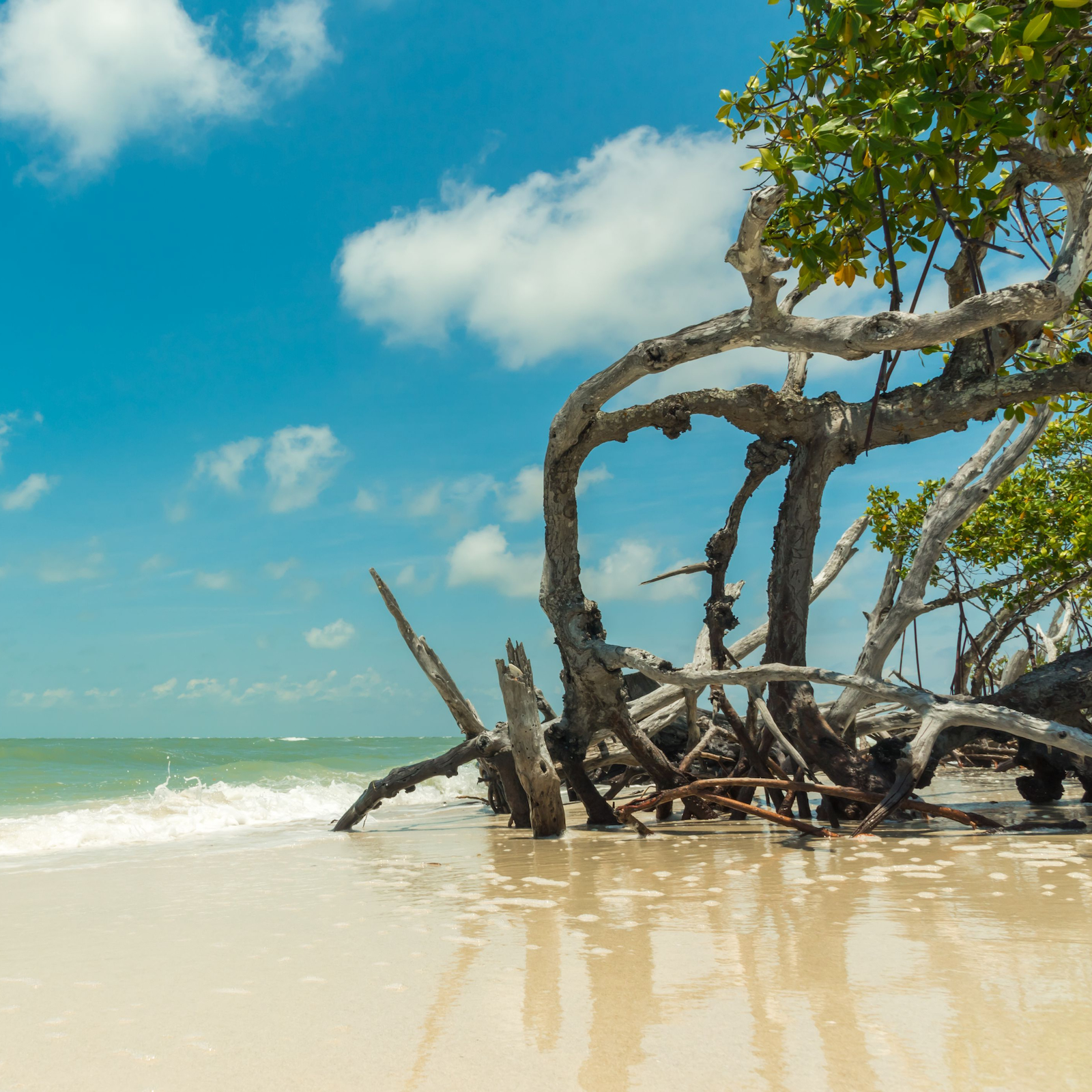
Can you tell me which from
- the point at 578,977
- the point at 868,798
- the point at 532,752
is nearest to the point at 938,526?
the point at 868,798

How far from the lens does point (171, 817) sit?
35.3 feet

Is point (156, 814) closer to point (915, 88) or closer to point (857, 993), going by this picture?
point (857, 993)

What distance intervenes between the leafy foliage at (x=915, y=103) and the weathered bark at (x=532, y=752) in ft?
12.6

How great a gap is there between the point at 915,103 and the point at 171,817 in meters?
10.9

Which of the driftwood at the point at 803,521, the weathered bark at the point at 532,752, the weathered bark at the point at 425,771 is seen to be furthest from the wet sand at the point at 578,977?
the weathered bark at the point at 425,771

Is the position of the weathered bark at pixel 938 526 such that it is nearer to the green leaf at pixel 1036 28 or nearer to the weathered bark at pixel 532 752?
the weathered bark at pixel 532 752

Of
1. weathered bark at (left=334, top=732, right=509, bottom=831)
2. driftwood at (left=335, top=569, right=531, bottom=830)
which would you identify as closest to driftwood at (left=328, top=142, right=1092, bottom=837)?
weathered bark at (left=334, top=732, right=509, bottom=831)

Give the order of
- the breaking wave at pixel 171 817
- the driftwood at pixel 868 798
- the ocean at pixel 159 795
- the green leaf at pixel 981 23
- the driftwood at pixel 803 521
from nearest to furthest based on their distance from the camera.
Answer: the green leaf at pixel 981 23
the driftwood at pixel 803 521
the driftwood at pixel 868 798
the breaking wave at pixel 171 817
the ocean at pixel 159 795

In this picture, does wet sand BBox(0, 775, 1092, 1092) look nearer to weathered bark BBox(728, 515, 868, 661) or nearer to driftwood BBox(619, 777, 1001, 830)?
driftwood BBox(619, 777, 1001, 830)

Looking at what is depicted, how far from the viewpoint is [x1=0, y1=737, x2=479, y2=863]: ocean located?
9.55 metres

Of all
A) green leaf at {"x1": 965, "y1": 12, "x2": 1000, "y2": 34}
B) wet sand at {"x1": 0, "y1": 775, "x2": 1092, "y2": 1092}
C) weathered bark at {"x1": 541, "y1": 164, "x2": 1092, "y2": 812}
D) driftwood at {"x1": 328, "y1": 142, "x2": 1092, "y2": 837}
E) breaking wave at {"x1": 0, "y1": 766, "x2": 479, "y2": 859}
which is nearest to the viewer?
wet sand at {"x1": 0, "y1": 775, "x2": 1092, "y2": 1092}

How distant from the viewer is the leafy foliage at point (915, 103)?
3881 mm

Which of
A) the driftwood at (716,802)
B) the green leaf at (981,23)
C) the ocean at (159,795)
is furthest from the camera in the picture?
the ocean at (159,795)

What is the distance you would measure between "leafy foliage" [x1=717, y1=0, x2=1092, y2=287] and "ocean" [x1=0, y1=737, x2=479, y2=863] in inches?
339
